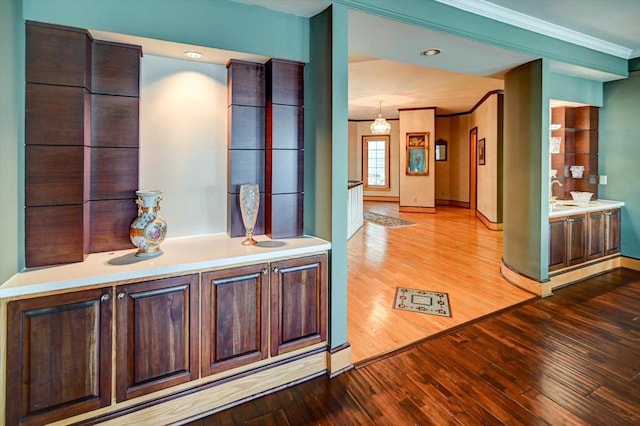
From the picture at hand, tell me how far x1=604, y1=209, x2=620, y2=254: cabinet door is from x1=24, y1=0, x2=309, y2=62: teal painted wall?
4.47 meters

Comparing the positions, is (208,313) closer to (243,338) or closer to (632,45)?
(243,338)

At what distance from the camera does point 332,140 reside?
7.24ft

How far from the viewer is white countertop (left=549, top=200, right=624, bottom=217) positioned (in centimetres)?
379

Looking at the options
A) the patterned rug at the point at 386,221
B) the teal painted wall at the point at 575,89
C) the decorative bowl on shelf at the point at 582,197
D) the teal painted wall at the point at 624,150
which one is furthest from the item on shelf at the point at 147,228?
the patterned rug at the point at 386,221

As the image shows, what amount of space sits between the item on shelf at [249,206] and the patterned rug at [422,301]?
174 cm

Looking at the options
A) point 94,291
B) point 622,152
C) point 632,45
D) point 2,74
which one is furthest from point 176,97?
point 622,152

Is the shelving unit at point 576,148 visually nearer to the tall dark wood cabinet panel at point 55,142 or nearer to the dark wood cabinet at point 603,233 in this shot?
the dark wood cabinet at point 603,233

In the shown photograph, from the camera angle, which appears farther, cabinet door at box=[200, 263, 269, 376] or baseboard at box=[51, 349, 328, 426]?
cabinet door at box=[200, 263, 269, 376]

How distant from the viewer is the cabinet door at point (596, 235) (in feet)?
13.5

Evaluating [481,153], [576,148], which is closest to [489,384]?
[576,148]

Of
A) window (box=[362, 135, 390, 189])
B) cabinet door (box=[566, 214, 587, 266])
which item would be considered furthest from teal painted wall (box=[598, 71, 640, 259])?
window (box=[362, 135, 390, 189])

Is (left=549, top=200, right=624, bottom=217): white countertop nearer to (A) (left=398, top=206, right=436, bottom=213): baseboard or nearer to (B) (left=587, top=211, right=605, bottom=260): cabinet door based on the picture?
(B) (left=587, top=211, right=605, bottom=260): cabinet door

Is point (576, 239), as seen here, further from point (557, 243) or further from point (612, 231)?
point (612, 231)

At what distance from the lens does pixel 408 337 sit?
267 centimetres
